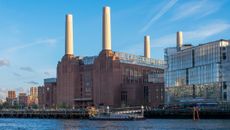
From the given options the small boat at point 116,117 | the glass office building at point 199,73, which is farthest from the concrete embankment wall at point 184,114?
the glass office building at point 199,73

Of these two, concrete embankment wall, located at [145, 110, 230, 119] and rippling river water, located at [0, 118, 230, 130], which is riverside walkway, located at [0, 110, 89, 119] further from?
rippling river water, located at [0, 118, 230, 130]

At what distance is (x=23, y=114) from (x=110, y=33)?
45525 mm

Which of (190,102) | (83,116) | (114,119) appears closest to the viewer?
(114,119)

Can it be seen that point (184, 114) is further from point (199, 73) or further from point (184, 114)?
point (199, 73)

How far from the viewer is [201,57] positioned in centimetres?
17425

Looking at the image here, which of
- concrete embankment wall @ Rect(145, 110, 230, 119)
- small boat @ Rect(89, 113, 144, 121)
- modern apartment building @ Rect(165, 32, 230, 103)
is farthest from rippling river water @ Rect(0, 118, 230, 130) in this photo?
modern apartment building @ Rect(165, 32, 230, 103)

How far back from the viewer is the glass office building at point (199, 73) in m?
164

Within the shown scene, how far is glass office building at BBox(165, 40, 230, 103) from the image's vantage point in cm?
16375

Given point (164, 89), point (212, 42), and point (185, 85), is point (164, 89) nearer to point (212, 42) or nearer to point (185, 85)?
point (185, 85)

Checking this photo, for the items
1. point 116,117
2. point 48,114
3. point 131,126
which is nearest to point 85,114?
point 48,114

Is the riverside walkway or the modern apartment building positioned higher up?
the modern apartment building

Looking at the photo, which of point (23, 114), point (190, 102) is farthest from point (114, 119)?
point (23, 114)

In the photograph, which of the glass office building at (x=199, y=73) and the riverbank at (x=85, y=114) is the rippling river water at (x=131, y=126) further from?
the glass office building at (x=199, y=73)

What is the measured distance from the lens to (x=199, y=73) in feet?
569
